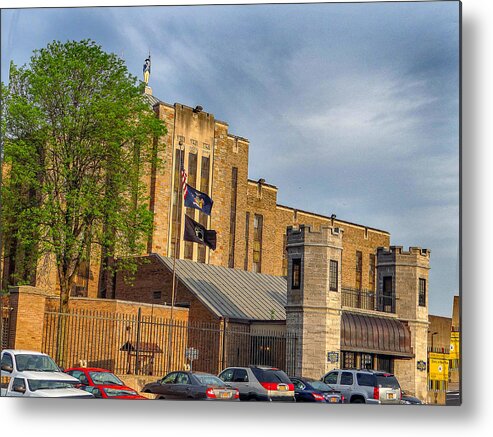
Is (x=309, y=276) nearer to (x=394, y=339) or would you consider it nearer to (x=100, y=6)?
(x=394, y=339)

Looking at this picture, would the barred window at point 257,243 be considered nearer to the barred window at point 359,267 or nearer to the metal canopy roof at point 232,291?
the barred window at point 359,267

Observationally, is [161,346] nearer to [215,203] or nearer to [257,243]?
[215,203]

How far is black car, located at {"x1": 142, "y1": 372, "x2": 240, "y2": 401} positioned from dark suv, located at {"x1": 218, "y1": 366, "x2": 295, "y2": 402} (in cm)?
92

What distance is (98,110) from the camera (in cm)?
3322

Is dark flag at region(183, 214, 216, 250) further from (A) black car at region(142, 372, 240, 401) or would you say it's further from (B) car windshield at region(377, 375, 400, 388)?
(B) car windshield at region(377, 375, 400, 388)

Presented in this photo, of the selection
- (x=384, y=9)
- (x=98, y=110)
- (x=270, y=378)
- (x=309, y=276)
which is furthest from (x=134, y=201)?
(x=384, y=9)

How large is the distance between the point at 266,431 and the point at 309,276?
13.3 metres

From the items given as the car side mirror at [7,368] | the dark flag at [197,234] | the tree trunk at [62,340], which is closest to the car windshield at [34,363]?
the car side mirror at [7,368]

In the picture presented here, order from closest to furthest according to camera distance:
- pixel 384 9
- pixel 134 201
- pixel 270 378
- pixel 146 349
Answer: pixel 384 9, pixel 270 378, pixel 146 349, pixel 134 201

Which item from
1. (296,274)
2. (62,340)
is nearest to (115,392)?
(62,340)

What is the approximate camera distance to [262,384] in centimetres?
2680

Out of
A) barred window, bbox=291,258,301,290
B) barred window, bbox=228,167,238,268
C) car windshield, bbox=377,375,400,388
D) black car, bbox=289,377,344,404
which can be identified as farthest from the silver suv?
barred window, bbox=228,167,238,268

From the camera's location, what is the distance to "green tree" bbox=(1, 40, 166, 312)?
32344 mm

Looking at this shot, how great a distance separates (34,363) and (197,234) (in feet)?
45.9
